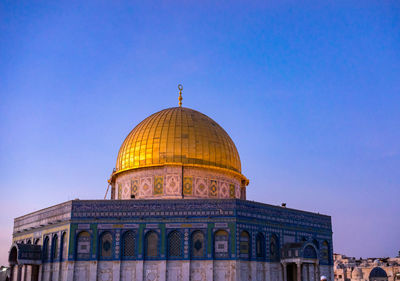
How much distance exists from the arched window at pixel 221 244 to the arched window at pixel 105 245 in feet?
17.4

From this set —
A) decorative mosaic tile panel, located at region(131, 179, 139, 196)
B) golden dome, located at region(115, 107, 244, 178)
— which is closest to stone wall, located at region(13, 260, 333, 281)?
decorative mosaic tile panel, located at region(131, 179, 139, 196)

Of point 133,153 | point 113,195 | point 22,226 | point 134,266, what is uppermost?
point 133,153

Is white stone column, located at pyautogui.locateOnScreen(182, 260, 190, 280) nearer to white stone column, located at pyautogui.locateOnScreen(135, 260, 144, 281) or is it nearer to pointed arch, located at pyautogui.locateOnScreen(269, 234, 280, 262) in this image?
white stone column, located at pyautogui.locateOnScreen(135, 260, 144, 281)

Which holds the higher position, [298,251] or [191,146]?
[191,146]

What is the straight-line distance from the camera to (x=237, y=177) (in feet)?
99.4

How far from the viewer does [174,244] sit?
24.3 meters

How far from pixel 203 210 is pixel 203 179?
12.1ft

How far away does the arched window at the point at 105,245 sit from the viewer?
2427cm

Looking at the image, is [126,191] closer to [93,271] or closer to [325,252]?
[93,271]

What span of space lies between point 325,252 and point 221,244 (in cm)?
811

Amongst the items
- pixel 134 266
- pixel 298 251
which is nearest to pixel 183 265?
pixel 134 266

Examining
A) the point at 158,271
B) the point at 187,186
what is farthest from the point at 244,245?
the point at 187,186

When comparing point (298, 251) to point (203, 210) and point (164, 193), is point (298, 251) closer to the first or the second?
point (203, 210)

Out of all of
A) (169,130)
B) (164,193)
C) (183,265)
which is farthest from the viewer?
(169,130)
